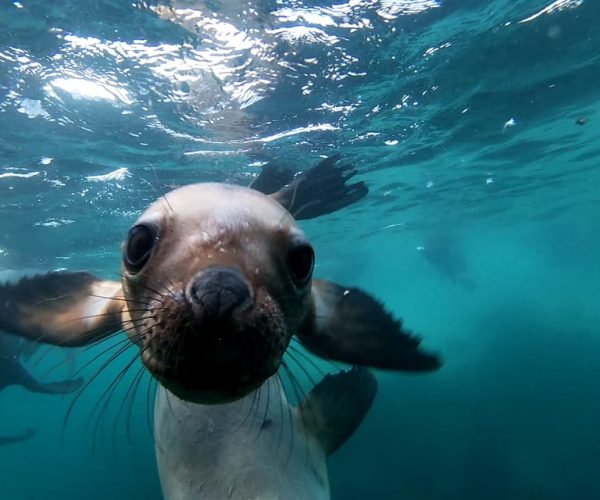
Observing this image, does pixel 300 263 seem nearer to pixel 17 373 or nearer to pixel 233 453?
pixel 233 453

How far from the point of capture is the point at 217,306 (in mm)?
1559

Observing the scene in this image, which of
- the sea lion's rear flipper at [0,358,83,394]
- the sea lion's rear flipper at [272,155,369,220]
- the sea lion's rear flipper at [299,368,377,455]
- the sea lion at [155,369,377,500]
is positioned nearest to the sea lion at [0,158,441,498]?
the sea lion at [155,369,377,500]

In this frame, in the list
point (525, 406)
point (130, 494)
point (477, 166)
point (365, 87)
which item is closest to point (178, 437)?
point (365, 87)

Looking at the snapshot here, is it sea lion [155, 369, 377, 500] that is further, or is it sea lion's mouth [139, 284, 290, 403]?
sea lion [155, 369, 377, 500]

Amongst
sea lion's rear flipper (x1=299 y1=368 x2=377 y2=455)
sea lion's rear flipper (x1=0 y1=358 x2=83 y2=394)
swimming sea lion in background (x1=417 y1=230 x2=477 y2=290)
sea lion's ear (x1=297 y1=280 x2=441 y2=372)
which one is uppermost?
sea lion's ear (x1=297 y1=280 x2=441 y2=372)

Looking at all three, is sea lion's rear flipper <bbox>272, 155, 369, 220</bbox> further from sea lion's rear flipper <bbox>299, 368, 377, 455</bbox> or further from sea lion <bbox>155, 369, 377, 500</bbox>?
sea lion <bbox>155, 369, 377, 500</bbox>

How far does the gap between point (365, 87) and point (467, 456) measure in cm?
906

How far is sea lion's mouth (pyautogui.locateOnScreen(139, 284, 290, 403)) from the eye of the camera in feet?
5.20

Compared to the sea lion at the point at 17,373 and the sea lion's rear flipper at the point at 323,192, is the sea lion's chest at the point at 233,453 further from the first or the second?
the sea lion at the point at 17,373

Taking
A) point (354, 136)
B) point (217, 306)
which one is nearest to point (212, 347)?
point (217, 306)

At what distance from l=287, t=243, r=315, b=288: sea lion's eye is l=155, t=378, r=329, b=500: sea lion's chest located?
4.09ft

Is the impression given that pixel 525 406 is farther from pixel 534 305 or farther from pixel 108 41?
pixel 534 305

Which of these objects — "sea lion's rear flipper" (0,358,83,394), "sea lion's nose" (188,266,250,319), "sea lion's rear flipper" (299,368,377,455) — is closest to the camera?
"sea lion's nose" (188,266,250,319)

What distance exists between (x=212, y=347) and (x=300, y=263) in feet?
2.28
